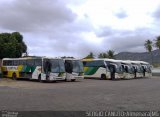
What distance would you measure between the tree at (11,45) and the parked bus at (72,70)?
20.2 metres

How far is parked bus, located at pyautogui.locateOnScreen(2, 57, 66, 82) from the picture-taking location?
38169 mm

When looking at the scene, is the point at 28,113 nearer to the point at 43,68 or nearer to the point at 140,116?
the point at 140,116

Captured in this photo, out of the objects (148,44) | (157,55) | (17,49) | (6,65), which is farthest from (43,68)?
(157,55)

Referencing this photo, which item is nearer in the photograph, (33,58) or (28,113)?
(28,113)

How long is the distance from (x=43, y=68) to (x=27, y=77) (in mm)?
3959

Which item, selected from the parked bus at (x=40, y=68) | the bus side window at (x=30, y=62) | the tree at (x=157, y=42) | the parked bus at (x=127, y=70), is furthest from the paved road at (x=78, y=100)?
the tree at (x=157, y=42)

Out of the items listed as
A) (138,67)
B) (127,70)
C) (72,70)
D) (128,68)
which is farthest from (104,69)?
(138,67)

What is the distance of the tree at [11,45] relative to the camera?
2330 inches

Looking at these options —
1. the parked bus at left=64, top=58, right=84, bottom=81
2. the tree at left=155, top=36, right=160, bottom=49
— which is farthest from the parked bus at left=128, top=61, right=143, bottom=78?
the tree at left=155, top=36, right=160, bottom=49

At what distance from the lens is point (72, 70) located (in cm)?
4116

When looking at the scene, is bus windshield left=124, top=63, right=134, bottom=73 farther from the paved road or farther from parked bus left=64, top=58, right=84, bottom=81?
the paved road

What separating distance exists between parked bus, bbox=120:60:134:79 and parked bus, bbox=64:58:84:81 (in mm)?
11582

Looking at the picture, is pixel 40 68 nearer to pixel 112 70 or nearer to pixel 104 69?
pixel 104 69

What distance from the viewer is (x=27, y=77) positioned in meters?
41.4
